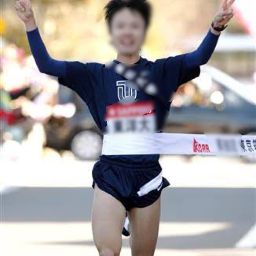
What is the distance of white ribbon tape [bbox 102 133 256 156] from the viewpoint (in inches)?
208

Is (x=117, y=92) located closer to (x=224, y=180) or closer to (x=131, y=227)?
(x=131, y=227)

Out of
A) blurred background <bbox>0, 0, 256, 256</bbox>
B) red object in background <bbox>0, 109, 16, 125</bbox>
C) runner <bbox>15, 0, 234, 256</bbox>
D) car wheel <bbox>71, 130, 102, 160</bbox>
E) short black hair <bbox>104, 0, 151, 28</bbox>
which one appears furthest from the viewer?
car wheel <bbox>71, 130, 102, 160</bbox>

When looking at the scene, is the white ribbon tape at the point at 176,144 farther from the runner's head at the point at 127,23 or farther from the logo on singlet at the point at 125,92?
the runner's head at the point at 127,23

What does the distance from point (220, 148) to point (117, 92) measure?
32.2 inches

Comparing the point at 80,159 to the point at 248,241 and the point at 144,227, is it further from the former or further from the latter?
the point at 144,227

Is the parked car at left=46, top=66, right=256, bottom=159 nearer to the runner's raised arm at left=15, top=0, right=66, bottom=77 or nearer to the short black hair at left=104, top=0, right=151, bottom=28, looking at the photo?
the short black hair at left=104, top=0, right=151, bottom=28

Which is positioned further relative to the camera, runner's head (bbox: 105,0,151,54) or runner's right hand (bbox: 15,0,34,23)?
runner's head (bbox: 105,0,151,54)

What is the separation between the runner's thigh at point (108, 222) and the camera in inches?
203

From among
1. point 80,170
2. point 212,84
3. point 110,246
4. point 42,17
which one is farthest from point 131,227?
point 42,17

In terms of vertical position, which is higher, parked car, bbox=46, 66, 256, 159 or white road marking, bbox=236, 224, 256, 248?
white road marking, bbox=236, 224, 256, 248

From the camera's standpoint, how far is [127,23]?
5.34 metres

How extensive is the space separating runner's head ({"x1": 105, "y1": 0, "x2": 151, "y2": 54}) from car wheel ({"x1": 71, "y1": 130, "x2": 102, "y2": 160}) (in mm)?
13487

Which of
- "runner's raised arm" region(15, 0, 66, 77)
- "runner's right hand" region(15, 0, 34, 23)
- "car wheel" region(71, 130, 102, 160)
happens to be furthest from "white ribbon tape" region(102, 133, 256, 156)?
"car wheel" region(71, 130, 102, 160)

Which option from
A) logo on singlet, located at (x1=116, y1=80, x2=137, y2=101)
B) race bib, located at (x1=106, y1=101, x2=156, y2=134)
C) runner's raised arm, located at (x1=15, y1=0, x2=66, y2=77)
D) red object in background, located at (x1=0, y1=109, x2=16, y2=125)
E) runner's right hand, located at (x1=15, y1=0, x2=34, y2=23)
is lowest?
red object in background, located at (x1=0, y1=109, x2=16, y2=125)
